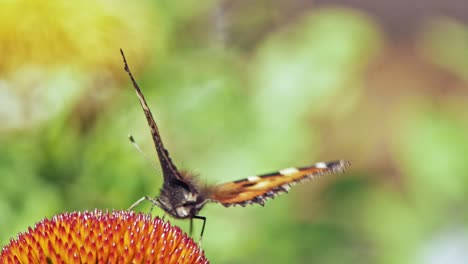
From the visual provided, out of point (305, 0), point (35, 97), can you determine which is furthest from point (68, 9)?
point (305, 0)

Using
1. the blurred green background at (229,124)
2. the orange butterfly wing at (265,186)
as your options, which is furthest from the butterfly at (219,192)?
the blurred green background at (229,124)

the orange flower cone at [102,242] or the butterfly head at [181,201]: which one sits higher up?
the butterfly head at [181,201]

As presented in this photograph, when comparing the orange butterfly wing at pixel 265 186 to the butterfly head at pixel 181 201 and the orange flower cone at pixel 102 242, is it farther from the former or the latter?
the orange flower cone at pixel 102 242

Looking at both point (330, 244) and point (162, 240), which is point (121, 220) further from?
point (330, 244)

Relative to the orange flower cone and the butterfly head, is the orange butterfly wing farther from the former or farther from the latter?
the orange flower cone

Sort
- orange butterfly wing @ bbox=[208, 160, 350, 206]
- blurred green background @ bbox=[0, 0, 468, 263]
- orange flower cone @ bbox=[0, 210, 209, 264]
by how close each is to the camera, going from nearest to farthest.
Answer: orange flower cone @ bbox=[0, 210, 209, 264], orange butterfly wing @ bbox=[208, 160, 350, 206], blurred green background @ bbox=[0, 0, 468, 263]

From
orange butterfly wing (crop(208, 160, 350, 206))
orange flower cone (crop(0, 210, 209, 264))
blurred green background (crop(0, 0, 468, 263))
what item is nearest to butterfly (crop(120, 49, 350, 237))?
orange butterfly wing (crop(208, 160, 350, 206))
